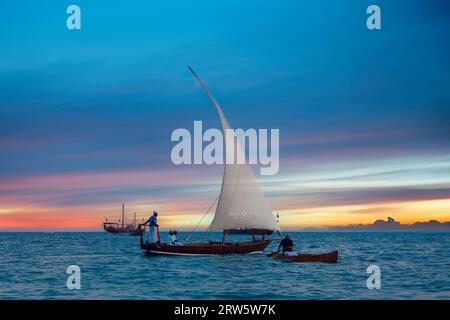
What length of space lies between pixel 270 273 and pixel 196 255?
12.8 m

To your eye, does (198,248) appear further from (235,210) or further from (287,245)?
(287,245)

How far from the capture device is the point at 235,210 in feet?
152

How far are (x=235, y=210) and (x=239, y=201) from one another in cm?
87

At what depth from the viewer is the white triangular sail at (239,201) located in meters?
45.4

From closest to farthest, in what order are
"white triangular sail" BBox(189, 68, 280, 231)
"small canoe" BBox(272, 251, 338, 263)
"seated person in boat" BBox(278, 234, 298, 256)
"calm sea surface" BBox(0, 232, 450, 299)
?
1. "calm sea surface" BBox(0, 232, 450, 299)
2. "seated person in boat" BBox(278, 234, 298, 256)
3. "small canoe" BBox(272, 251, 338, 263)
4. "white triangular sail" BBox(189, 68, 280, 231)

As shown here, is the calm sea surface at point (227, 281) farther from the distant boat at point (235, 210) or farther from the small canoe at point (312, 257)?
the distant boat at point (235, 210)

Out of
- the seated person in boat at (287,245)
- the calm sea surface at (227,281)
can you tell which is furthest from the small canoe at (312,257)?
the calm sea surface at (227,281)

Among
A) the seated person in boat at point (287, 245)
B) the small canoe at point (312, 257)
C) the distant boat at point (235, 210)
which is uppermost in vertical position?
the distant boat at point (235, 210)

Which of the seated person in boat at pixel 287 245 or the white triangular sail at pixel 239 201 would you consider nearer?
the seated person in boat at pixel 287 245

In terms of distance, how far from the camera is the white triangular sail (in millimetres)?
45406

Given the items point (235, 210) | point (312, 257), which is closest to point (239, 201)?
point (235, 210)

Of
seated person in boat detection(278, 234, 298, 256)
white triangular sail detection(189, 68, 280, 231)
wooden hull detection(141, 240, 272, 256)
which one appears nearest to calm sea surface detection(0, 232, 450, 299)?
seated person in boat detection(278, 234, 298, 256)

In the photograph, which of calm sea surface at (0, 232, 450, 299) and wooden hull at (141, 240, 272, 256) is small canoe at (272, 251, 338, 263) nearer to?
calm sea surface at (0, 232, 450, 299)
